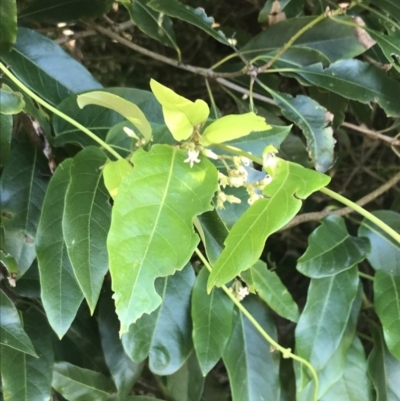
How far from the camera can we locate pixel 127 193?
0.88ft

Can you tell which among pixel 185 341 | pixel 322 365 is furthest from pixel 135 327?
pixel 322 365

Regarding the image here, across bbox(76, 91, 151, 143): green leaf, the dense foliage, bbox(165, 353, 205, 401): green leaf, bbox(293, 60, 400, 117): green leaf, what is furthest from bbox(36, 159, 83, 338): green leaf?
bbox(293, 60, 400, 117): green leaf

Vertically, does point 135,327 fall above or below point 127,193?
below

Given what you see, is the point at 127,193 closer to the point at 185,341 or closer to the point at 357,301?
the point at 185,341

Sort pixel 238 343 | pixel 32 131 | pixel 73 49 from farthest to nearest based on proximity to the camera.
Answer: pixel 73 49 → pixel 238 343 → pixel 32 131

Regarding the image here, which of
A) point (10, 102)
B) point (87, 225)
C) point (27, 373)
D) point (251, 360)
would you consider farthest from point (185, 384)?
point (10, 102)

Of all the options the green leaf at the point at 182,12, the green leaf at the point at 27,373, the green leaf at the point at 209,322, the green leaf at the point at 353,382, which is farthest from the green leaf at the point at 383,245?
the green leaf at the point at 27,373

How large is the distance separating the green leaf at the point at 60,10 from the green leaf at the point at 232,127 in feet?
1.09

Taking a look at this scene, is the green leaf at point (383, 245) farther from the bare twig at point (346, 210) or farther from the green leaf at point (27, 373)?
the green leaf at point (27, 373)

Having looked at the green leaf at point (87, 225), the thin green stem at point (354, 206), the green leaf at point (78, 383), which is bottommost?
the green leaf at point (78, 383)

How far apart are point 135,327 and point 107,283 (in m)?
0.09

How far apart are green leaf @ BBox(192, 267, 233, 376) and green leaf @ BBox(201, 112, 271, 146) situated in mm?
267

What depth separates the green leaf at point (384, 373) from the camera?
57 centimetres

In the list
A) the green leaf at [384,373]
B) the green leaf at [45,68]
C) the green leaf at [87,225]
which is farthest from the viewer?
the green leaf at [384,373]
